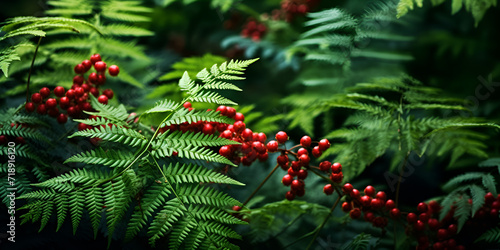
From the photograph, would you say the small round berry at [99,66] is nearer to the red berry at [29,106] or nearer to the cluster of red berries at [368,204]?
the red berry at [29,106]

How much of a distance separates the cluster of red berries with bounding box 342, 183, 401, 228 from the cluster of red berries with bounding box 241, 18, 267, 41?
3.69ft

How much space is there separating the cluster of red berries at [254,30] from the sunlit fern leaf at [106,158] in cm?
121

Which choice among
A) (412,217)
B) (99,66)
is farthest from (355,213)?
(99,66)

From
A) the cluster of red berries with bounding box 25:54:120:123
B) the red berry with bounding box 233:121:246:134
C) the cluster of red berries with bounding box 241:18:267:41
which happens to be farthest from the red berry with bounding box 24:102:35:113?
the cluster of red berries with bounding box 241:18:267:41

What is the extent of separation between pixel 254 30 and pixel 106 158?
1283mm

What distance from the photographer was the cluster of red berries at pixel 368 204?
0.92m

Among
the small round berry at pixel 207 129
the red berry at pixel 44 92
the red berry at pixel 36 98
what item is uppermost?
the red berry at pixel 44 92

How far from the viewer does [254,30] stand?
6.24ft

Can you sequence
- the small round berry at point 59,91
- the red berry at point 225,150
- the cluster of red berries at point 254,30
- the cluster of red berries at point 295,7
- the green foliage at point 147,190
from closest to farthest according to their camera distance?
the green foliage at point 147,190 < the red berry at point 225,150 < the small round berry at point 59,91 < the cluster of red berries at point 295,7 < the cluster of red berries at point 254,30

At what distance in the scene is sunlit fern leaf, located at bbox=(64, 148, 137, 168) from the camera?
0.77 m

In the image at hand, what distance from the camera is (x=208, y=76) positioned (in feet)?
2.87

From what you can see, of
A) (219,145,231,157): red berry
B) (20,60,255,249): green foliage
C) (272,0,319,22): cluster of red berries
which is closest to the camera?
(20,60,255,249): green foliage

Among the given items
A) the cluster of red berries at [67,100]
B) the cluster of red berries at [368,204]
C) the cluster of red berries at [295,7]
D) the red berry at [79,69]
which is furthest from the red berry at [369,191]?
the cluster of red berries at [295,7]

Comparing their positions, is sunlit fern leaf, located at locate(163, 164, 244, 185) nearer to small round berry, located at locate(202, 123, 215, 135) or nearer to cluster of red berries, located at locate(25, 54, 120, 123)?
small round berry, located at locate(202, 123, 215, 135)
